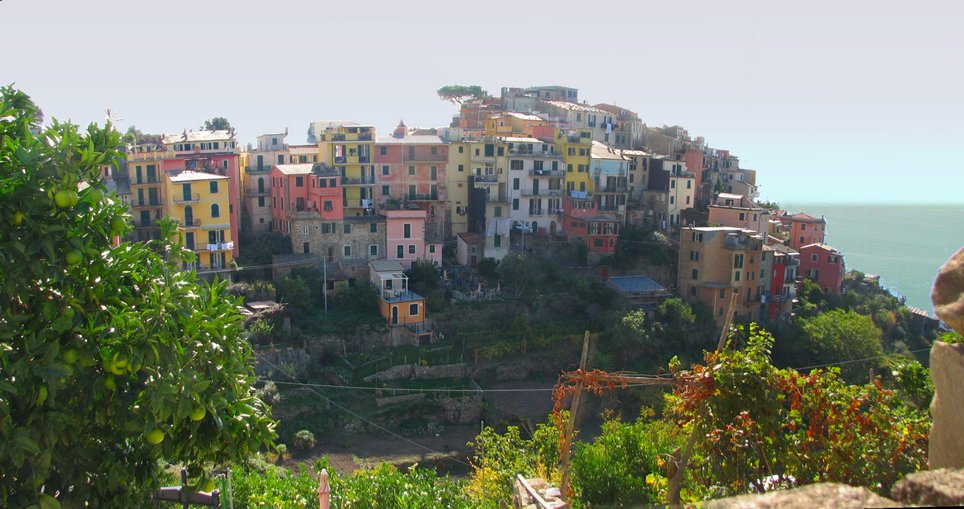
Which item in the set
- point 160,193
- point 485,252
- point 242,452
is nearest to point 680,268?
point 485,252

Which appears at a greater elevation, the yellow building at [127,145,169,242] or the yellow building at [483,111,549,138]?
the yellow building at [483,111,549,138]

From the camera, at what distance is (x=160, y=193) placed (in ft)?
122

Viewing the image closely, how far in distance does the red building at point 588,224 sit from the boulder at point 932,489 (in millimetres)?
41748

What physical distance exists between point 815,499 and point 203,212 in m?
36.4

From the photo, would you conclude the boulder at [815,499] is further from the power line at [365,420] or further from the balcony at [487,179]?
the balcony at [487,179]

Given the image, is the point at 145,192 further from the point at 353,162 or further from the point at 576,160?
the point at 576,160

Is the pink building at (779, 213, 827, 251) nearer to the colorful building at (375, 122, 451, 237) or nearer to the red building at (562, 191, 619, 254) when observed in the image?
the red building at (562, 191, 619, 254)

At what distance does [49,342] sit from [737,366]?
7.16 meters

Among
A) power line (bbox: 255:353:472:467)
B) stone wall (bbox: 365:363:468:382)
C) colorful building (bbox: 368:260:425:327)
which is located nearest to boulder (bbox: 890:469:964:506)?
power line (bbox: 255:353:472:467)

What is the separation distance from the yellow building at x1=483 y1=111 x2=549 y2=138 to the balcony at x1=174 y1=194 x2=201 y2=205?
70.8 feet

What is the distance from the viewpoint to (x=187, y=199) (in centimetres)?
3588

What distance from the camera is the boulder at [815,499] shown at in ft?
10.3

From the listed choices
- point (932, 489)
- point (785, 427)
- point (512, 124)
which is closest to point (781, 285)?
point (512, 124)

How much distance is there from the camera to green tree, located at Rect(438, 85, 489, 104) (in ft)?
219
